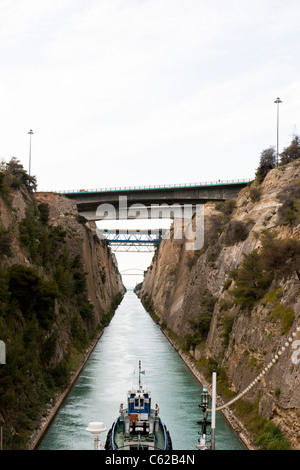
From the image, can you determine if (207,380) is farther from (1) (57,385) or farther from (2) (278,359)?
(2) (278,359)

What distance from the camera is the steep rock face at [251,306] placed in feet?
67.2

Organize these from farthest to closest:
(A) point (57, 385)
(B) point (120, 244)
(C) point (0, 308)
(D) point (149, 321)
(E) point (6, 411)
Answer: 1. (B) point (120, 244)
2. (D) point (149, 321)
3. (A) point (57, 385)
4. (C) point (0, 308)
5. (E) point (6, 411)

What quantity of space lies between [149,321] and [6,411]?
63768 millimetres

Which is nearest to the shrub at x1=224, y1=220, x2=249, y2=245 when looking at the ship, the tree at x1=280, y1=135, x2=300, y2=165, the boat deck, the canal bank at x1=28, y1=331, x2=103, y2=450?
the tree at x1=280, y1=135, x2=300, y2=165

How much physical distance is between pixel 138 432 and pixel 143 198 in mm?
49436

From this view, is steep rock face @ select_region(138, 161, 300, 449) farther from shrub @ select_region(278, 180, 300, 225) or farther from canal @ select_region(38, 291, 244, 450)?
canal @ select_region(38, 291, 244, 450)

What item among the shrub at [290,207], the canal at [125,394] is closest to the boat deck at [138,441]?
the canal at [125,394]

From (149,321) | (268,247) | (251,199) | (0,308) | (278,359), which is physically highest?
(251,199)

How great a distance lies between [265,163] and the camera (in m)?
51.4

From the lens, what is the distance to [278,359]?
2114 centimetres

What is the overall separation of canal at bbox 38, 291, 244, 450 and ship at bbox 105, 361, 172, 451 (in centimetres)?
109

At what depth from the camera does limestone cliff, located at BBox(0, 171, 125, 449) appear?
22.2 m

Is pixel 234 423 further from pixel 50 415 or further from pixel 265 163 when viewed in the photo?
pixel 265 163

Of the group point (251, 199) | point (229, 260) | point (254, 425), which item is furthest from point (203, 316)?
point (254, 425)
